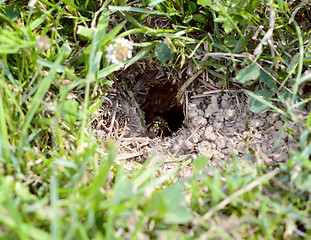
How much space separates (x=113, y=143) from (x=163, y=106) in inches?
66.3

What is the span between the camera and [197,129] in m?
2.47

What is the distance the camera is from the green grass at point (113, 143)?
1404mm

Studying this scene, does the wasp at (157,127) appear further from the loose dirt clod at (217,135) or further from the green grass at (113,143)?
the green grass at (113,143)

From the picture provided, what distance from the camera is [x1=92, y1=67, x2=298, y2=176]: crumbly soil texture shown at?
2127 mm

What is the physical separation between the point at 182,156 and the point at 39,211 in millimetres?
1277

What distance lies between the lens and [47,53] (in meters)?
2.05

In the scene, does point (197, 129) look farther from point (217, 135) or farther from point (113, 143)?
point (113, 143)

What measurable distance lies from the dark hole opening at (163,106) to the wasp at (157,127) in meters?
0.01

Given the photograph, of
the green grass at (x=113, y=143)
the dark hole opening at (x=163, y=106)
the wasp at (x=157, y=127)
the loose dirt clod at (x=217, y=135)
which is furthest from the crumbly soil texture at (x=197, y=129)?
the wasp at (x=157, y=127)

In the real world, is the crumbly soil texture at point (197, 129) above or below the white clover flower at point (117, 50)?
below

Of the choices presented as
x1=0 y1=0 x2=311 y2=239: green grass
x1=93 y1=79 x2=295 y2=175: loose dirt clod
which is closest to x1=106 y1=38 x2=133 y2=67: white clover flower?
x1=0 y1=0 x2=311 y2=239: green grass

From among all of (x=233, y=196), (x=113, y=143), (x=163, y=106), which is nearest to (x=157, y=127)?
(x=163, y=106)

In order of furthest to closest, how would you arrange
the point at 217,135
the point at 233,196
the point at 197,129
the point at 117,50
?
the point at 197,129 < the point at 217,135 < the point at 117,50 < the point at 233,196

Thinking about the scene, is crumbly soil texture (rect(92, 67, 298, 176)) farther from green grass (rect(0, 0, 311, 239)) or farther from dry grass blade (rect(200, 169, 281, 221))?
dry grass blade (rect(200, 169, 281, 221))
